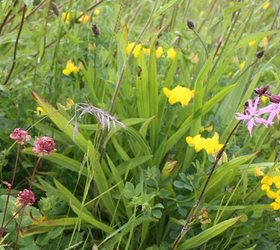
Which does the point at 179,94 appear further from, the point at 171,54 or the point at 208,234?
the point at 208,234

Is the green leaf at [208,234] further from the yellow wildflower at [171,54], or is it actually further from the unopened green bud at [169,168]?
the yellow wildflower at [171,54]

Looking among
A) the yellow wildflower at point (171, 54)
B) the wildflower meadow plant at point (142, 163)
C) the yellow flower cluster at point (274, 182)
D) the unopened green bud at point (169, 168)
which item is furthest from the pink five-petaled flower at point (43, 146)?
the yellow wildflower at point (171, 54)

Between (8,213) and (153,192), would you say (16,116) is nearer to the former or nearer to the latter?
(8,213)

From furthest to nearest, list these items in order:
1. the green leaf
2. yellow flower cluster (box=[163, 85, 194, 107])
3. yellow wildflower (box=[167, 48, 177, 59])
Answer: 1. yellow wildflower (box=[167, 48, 177, 59])
2. yellow flower cluster (box=[163, 85, 194, 107])
3. the green leaf

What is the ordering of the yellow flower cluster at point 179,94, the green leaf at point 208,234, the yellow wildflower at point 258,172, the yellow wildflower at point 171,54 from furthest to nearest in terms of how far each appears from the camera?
the yellow wildflower at point 171,54
the yellow flower cluster at point 179,94
the yellow wildflower at point 258,172
the green leaf at point 208,234

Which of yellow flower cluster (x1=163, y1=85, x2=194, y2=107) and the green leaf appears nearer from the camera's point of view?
the green leaf

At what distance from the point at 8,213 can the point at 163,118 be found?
655 millimetres

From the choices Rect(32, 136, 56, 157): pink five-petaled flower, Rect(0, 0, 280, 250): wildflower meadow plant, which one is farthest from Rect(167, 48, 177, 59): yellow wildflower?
Rect(32, 136, 56, 157): pink five-petaled flower

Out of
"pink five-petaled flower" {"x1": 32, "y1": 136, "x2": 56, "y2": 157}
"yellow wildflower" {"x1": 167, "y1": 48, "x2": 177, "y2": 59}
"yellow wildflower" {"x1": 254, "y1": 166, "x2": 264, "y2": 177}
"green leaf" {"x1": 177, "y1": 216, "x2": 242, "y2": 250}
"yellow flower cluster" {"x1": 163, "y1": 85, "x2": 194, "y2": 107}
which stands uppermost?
"pink five-petaled flower" {"x1": 32, "y1": 136, "x2": 56, "y2": 157}

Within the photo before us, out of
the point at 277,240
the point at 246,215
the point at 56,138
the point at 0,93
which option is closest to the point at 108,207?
the point at 56,138

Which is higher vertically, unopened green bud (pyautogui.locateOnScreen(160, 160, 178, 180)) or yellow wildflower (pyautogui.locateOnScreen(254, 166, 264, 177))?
unopened green bud (pyautogui.locateOnScreen(160, 160, 178, 180))

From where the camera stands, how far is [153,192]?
4.35 feet

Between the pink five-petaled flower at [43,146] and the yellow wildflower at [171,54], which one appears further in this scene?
the yellow wildflower at [171,54]

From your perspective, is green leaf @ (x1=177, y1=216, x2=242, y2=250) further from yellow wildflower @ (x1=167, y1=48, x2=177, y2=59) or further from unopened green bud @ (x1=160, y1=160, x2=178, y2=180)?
yellow wildflower @ (x1=167, y1=48, x2=177, y2=59)
